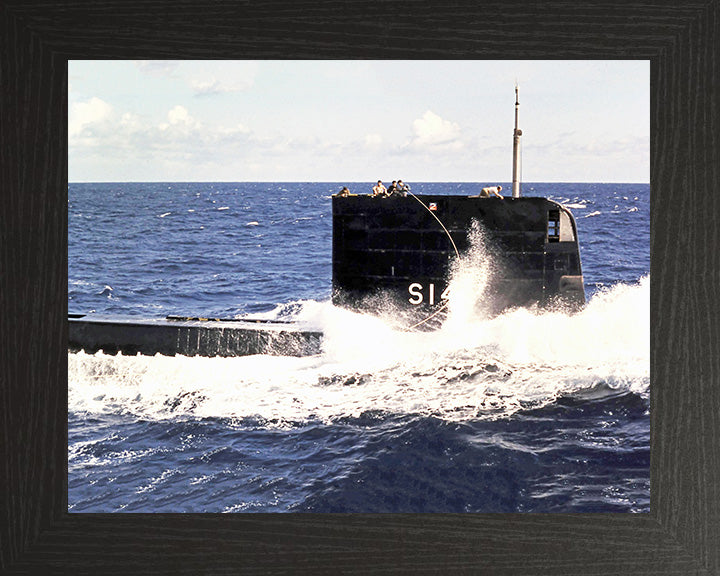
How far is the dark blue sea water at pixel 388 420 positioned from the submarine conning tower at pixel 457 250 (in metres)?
0.25

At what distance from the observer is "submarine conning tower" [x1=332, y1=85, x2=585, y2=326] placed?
9.67 m

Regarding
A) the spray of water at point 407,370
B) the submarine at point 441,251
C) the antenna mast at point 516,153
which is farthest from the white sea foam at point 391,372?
the antenna mast at point 516,153

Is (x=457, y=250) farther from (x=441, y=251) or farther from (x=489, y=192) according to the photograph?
(x=489, y=192)

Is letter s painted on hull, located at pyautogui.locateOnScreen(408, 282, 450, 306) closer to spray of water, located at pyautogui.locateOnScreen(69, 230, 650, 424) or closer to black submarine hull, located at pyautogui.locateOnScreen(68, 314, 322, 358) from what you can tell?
spray of water, located at pyautogui.locateOnScreen(69, 230, 650, 424)

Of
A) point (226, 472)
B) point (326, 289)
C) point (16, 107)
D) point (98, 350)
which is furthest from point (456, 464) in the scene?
point (326, 289)

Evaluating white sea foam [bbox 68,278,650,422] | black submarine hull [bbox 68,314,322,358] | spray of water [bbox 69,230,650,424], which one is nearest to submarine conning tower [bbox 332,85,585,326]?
spray of water [bbox 69,230,650,424]

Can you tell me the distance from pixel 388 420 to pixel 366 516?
409cm

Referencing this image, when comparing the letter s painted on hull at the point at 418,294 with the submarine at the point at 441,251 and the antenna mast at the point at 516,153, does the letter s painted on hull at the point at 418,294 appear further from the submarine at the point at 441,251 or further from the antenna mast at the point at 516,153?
the antenna mast at the point at 516,153

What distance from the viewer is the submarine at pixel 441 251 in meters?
9.67

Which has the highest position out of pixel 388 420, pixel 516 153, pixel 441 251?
pixel 516 153

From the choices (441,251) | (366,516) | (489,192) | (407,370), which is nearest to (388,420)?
(407,370)

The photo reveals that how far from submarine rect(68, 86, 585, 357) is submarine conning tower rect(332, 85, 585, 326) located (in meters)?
0.01

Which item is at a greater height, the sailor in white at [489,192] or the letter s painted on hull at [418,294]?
the sailor in white at [489,192]

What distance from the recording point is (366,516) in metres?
4.69
